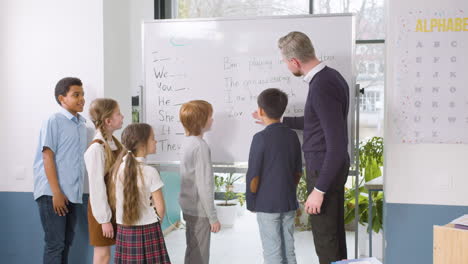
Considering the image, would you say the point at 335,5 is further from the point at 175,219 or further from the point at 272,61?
the point at 175,219

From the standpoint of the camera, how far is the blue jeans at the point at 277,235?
239 cm

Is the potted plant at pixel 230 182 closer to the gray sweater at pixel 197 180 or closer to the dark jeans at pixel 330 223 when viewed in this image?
the gray sweater at pixel 197 180

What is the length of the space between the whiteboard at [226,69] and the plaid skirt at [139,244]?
65 centimetres

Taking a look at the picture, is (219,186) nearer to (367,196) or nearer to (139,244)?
(367,196)

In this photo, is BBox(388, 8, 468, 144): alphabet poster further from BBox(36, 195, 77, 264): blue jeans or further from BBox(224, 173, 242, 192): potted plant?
BBox(224, 173, 242, 192): potted plant

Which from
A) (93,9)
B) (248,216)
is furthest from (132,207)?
(248,216)

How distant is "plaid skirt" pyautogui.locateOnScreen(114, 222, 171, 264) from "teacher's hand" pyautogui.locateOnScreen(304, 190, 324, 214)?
29.7 inches

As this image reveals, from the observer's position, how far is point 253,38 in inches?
108

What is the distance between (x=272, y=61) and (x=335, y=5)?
5.06 feet

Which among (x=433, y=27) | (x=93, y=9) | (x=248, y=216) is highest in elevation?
(x=93, y=9)

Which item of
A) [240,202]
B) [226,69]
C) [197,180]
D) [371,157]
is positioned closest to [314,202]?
[197,180]

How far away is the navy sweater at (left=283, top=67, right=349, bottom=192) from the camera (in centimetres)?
209

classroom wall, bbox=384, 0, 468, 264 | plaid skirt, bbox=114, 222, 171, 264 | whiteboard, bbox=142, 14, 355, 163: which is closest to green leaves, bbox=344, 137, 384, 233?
classroom wall, bbox=384, 0, 468, 264

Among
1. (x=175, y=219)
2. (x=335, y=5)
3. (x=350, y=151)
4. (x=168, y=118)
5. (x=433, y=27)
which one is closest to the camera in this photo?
(x=433, y=27)
